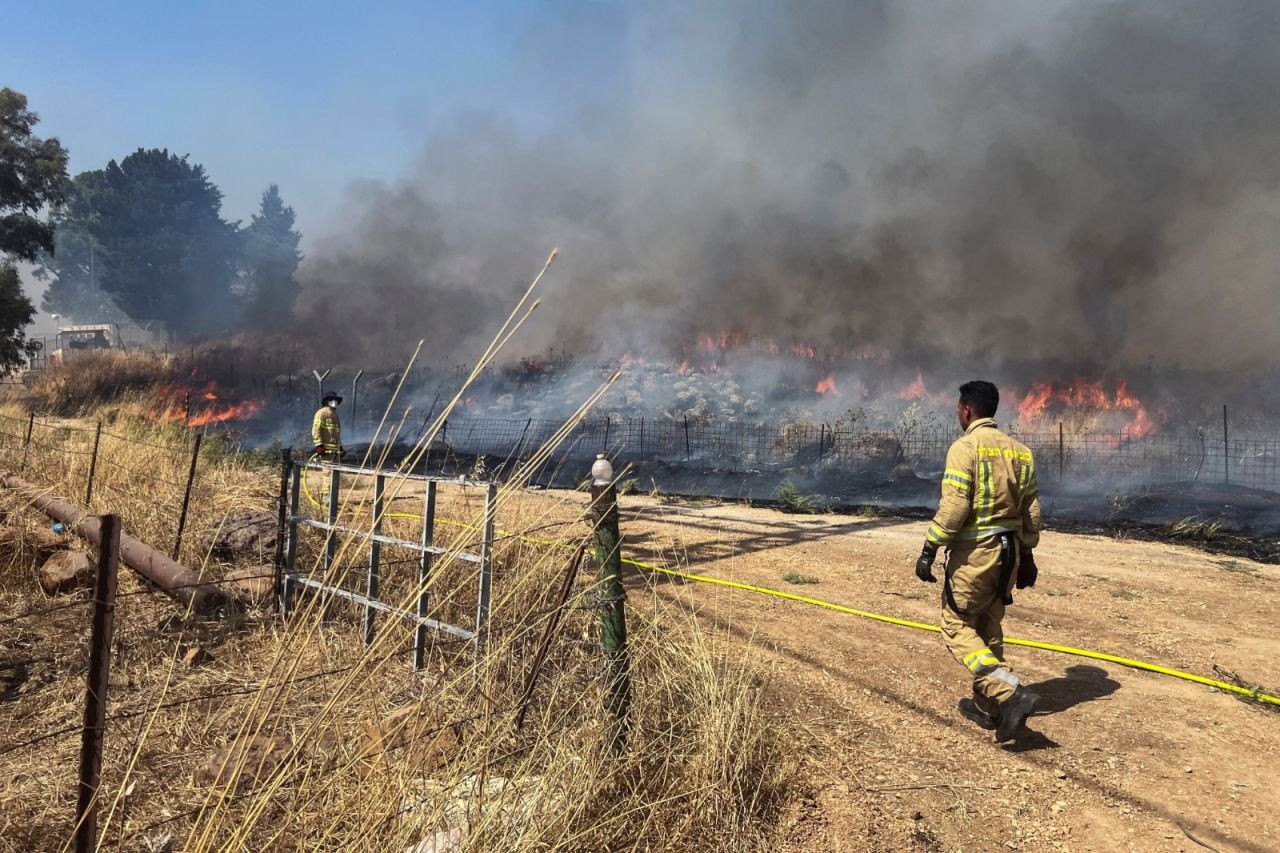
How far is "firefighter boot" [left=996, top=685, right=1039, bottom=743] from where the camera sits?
325cm

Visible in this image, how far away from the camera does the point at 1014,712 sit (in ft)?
10.7

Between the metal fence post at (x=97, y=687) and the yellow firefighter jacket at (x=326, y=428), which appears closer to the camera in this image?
the metal fence post at (x=97, y=687)

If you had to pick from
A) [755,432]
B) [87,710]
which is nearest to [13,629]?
[87,710]

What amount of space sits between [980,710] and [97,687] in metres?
3.63

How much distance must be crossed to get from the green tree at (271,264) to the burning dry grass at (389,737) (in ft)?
114

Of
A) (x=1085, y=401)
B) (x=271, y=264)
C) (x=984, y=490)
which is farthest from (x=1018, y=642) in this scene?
(x=271, y=264)

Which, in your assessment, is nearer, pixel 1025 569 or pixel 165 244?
pixel 1025 569

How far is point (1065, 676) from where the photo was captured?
4.29 metres

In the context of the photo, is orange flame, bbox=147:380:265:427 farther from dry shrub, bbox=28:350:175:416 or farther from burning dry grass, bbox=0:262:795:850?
burning dry grass, bbox=0:262:795:850

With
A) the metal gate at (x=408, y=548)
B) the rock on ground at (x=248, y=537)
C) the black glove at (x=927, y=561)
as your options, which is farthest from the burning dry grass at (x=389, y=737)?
the black glove at (x=927, y=561)

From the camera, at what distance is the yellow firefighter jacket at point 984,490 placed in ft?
11.4

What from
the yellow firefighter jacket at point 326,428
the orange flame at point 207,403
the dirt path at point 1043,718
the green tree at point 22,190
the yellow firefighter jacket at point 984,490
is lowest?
the dirt path at point 1043,718

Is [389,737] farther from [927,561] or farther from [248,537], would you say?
[248,537]

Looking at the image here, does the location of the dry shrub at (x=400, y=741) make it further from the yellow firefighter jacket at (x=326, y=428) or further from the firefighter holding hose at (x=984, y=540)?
the yellow firefighter jacket at (x=326, y=428)
